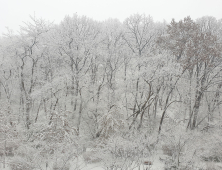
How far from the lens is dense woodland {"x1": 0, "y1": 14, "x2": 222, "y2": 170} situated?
34.1 feet

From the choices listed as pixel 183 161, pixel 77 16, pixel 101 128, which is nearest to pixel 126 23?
pixel 77 16

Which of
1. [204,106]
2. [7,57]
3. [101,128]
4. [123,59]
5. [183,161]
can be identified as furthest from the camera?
[123,59]

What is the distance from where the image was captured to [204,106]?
2017cm

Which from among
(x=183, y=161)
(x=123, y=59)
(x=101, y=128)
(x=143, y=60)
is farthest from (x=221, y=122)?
(x=123, y=59)

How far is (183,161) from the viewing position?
34.4 feet

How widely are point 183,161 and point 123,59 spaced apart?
15074 mm

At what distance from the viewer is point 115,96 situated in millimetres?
18797

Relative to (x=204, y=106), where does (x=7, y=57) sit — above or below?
above

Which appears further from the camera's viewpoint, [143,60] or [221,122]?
[143,60]

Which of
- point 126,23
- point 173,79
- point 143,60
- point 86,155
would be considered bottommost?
point 86,155

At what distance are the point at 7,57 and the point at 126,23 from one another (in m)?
14.0

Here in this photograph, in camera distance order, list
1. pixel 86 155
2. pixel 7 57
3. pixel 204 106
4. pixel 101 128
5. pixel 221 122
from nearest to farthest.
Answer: pixel 86 155 → pixel 221 122 → pixel 101 128 → pixel 7 57 → pixel 204 106

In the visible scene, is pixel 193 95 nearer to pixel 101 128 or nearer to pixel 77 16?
pixel 101 128

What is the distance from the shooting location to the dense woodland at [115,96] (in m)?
10.4
